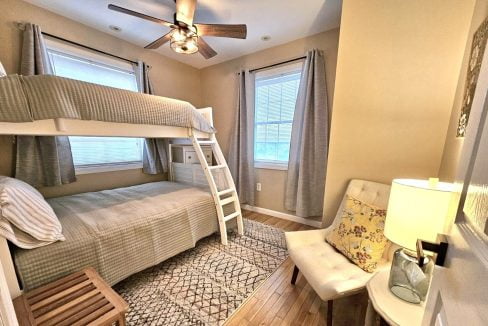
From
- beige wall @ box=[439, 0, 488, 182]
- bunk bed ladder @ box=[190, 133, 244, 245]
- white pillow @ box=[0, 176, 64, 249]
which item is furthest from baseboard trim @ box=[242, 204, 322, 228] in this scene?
white pillow @ box=[0, 176, 64, 249]

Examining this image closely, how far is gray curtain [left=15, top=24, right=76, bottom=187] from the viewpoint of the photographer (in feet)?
5.99

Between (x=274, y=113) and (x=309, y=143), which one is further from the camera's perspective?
(x=274, y=113)

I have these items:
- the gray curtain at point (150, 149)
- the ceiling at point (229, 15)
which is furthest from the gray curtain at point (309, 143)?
the gray curtain at point (150, 149)

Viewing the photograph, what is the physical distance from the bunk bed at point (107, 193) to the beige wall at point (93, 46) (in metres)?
0.37

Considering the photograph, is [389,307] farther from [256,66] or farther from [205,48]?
[256,66]

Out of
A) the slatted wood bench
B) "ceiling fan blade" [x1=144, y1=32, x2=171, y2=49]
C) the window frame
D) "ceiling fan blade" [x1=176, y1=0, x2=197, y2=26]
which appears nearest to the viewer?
the slatted wood bench

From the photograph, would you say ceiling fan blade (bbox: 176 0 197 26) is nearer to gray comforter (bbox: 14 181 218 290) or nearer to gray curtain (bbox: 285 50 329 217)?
gray curtain (bbox: 285 50 329 217)

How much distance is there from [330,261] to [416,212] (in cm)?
69

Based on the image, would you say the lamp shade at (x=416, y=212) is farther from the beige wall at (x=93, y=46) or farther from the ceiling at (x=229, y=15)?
the beige wall at (x=93, y=46)

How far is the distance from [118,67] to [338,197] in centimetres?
307

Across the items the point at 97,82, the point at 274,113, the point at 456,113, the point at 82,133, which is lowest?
the point at 82,133

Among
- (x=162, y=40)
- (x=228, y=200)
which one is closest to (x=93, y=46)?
(x=162, y=40)

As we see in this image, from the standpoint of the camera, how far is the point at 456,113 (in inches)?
44.7

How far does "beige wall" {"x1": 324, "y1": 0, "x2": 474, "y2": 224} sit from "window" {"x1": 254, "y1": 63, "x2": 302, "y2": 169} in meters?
1.13
